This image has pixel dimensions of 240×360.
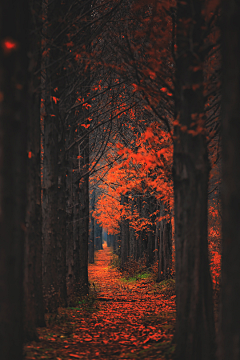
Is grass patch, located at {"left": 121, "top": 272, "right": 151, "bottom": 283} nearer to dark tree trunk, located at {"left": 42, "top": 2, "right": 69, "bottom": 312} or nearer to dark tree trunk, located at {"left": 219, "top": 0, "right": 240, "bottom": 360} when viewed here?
dark tree trunk, located at {"left": 42, "top": 2, "right": 69, "bottom": 312}

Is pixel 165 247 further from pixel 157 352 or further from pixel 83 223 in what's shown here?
pixel 157 352

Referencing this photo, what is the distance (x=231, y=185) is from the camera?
3.32 metres

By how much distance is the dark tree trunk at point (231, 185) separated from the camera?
3.28 metres

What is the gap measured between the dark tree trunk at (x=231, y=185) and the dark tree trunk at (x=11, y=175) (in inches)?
85.4

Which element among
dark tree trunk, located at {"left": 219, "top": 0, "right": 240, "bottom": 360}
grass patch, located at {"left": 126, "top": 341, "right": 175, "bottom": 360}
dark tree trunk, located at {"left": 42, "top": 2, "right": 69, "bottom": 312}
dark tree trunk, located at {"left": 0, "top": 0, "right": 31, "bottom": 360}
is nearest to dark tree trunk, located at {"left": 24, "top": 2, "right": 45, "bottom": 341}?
dark tree trunk, located at {"left": 42, "top": 2, "right": 69, "bottom": 312}

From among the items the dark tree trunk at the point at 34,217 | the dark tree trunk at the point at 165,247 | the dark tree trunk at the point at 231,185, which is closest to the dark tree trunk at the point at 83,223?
the dark tree trunk at the point at 165,247

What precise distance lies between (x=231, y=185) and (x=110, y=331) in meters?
5.38

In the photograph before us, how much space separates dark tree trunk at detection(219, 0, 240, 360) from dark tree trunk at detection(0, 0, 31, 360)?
217cm

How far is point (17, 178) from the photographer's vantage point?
348 centimetres

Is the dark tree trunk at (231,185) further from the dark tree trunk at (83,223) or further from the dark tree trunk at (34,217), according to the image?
the dark tree trunk at (83,223)

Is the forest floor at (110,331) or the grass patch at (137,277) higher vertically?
the forest floor at (110,331)

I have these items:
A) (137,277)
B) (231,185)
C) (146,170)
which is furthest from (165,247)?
(231,185)

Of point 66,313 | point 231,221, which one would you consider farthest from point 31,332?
point 231,221

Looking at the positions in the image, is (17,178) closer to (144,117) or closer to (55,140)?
(55,140)
